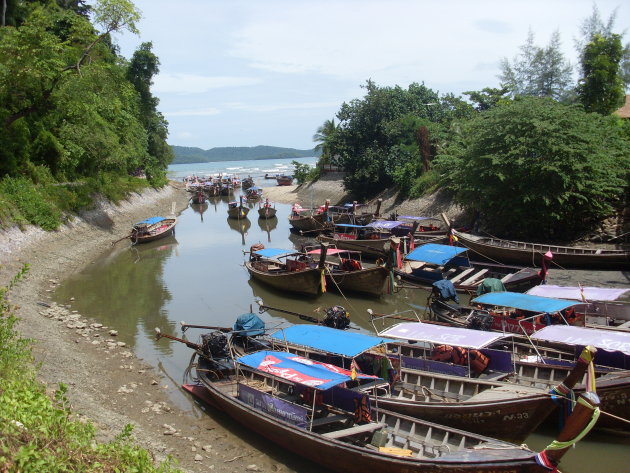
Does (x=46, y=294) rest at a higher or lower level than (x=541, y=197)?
lower

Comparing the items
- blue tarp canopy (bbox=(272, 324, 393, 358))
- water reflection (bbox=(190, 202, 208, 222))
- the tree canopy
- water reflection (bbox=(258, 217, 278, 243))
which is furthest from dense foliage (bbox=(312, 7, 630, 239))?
water reflection (bbox=(190, 202, 208, 222))

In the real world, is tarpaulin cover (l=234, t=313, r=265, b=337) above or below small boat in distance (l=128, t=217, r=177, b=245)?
below

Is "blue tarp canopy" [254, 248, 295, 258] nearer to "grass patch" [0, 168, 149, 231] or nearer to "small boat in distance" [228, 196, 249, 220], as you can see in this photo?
"grass patch" [0, 168, 149, 231]

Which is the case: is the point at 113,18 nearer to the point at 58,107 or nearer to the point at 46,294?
the point at 58,107

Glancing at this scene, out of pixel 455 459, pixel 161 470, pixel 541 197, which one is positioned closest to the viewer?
pixel 161 470

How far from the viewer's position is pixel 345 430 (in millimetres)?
8977

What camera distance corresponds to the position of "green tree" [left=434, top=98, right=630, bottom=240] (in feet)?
75.0

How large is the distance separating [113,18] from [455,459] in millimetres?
27495

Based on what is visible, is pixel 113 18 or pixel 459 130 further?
pixel 459 130

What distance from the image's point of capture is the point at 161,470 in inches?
231

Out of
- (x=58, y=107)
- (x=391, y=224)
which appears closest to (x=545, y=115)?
(x=391, y=224)

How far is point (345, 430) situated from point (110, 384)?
21.5ft

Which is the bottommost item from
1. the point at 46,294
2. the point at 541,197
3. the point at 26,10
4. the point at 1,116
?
the point at 46,294

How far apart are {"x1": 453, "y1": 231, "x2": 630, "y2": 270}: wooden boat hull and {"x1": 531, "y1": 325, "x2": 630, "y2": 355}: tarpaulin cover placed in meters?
11.5
